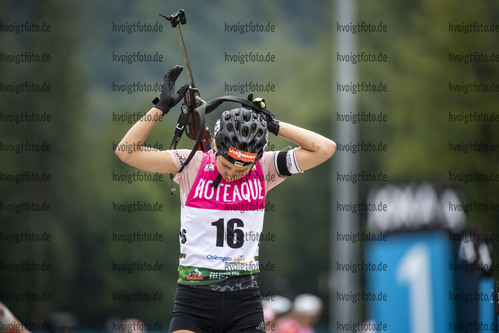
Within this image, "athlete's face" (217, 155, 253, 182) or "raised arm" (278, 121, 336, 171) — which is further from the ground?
"raised arm" (278, 121, 336, 171)

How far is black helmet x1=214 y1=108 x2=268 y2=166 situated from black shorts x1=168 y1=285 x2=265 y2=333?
101 centimetres

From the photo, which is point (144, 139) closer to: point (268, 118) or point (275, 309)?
point (268, 118)

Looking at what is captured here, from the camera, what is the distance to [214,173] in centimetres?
610

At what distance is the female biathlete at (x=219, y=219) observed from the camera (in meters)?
5.84

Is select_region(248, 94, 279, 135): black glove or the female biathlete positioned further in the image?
select_region(248, 94, 279, 135): black glove

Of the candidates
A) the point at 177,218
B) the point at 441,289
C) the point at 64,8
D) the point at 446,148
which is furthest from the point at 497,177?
the point at 64,8

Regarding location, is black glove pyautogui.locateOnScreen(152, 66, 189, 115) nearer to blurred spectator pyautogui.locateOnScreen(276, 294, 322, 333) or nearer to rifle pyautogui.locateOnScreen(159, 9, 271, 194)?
rifle pyautogui.locateOnScreen(159, 9, 271, 194)

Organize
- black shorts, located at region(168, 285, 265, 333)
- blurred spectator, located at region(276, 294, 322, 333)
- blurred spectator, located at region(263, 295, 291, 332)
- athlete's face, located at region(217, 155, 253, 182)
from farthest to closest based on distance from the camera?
blurred spectator, located at region(276, 294, 322, 333) → blurred spectator, located at region(263, 295, 291, 332) → athlete's face, located at region(217, 155, 253, 182) → black shorts, located at region(168, 285, 265, 333)

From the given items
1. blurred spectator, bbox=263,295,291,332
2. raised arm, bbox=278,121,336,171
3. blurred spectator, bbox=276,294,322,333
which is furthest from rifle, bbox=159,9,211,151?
blurred spectator, bbox=276,294,322,333

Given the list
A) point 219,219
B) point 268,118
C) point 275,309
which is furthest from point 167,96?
point 275,309

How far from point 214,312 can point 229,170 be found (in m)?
1.08

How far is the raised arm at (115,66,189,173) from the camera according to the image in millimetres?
6023

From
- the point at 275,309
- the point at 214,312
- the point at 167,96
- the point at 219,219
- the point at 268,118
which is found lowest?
the point at 275,309

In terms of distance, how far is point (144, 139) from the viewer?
19.9 ft
